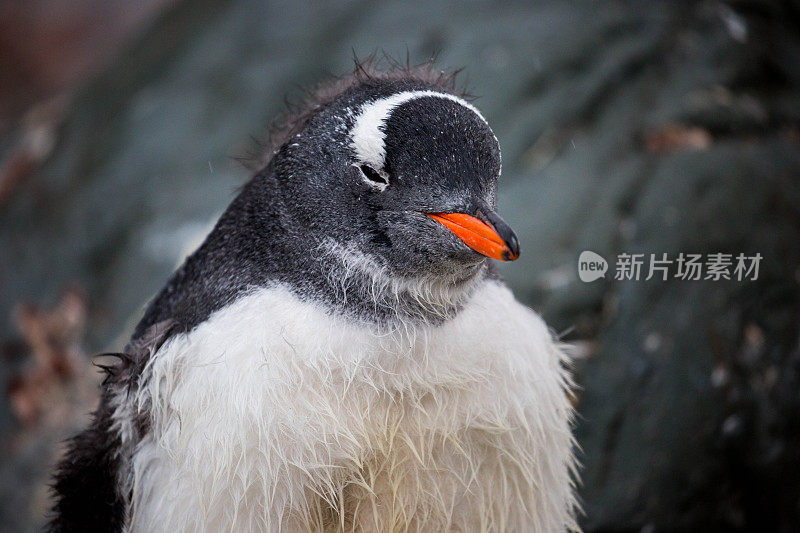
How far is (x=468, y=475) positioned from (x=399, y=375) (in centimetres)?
31

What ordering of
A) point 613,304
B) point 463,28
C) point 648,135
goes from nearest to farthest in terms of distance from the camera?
point 613,304 < point 648,135 < point 463,28

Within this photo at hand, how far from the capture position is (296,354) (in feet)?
4.70

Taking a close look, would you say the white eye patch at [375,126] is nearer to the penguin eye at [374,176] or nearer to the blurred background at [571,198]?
the penguin eye at [374,176]

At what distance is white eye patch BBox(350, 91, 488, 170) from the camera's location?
1.38m

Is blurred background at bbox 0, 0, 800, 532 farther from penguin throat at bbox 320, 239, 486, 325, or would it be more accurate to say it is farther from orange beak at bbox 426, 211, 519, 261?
orange beak at bbox 426, 211, 519, 261

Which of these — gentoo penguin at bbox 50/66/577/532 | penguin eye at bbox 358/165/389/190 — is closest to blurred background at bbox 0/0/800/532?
gentoo penguin at bbox 50/66/577/532

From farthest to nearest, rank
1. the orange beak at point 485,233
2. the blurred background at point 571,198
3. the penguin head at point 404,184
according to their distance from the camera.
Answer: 1. the blurred background at point 571,198
2. the penguin head at point 404,184
3. the orange beak at point 485,233

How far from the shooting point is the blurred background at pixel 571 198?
2561 millimetres

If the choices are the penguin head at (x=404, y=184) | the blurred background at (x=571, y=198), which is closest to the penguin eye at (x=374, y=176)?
the penguin head at (x=404, y=184)

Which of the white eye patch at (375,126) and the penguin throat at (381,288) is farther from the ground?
the white eye patch at (375,126)

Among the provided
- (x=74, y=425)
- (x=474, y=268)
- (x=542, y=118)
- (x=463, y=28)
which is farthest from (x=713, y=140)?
(x=74, y=425)

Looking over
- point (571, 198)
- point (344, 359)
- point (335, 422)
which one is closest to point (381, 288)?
point (344, 359)

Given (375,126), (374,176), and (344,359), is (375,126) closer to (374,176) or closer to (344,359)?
(374,176)

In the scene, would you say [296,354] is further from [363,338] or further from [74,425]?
[74,425]
